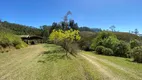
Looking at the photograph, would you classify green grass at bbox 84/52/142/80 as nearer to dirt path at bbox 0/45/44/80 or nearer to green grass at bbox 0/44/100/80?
green grass at bbox 0/44/100/80

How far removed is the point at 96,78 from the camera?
8234 mm

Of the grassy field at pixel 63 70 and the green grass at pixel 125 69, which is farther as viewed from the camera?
the green grass at pixel 125 69

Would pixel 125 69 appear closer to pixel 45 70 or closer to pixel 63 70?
pixel 63 70

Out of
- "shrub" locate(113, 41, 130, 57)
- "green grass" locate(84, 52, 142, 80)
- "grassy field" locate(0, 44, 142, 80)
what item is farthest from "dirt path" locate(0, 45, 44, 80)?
"shrub" locate(113, 41, 130, 57)

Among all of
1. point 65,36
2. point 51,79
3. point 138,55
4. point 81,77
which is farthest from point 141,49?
point 51,79

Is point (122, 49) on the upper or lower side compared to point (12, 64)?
lower

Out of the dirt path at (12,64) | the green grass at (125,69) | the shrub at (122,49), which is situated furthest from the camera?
the shrub at (122,49)

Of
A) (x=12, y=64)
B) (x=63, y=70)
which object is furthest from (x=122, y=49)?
(x=12, y=64)

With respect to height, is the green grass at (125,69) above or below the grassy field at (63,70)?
below

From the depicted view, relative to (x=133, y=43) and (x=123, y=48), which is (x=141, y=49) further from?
(x=133, y=43)

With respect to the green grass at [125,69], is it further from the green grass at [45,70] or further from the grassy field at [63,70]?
the green grass at [45,70]

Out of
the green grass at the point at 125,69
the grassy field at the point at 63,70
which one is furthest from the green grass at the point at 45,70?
the green grass at the point at 125,69

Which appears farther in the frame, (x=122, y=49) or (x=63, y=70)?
(x=122, y=49)

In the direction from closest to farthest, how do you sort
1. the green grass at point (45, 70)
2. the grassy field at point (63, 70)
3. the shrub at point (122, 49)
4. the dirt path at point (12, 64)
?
the green grass at point (45, 70), the grassy field at point (63, 70), the dirt path at point (12, 64), the shrub at point (122, 49)
